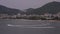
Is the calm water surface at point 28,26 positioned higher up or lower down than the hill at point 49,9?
lower down

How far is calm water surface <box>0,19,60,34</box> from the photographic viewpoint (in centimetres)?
188

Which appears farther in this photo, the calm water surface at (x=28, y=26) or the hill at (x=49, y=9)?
the hill at (x=49, y=9)

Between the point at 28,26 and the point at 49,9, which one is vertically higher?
the point at 49,9

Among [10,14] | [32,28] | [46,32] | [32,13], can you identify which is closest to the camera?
[46,32]

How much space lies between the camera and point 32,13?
255 centimetres

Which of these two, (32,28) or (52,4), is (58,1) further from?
(32,28)

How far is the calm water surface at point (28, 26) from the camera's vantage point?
1.88 metres

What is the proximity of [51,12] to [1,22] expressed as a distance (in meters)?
1.12

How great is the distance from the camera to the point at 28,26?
6.89 feet

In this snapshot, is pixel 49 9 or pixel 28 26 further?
pixel 49 9

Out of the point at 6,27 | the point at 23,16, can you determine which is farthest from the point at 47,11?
the point at 6,27

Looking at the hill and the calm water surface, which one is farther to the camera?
the hill

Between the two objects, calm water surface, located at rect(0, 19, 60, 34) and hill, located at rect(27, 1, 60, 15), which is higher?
hill, located at rect(27, 1, 60, 15)

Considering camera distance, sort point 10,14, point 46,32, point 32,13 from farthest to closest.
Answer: point 32,13, point 10,14, point 46,32
